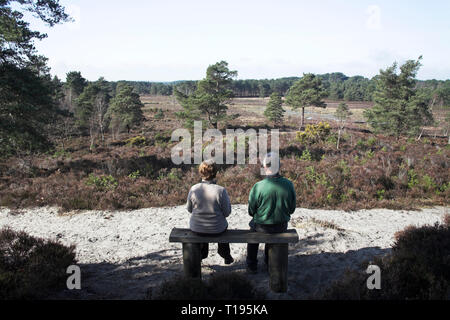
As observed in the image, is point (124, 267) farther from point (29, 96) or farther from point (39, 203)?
point (29, 96)

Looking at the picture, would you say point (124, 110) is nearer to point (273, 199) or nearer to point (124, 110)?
point (124, 110)

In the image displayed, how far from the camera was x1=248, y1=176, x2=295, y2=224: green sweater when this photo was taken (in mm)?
3871

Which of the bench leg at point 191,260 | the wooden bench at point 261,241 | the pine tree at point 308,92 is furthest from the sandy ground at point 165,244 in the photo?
the pine tree at point 308,92

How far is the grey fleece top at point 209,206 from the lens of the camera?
3820 millimetres

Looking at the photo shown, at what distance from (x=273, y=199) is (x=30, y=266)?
3.60 metres

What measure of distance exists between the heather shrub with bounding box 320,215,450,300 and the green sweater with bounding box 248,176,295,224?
1102 millimetres

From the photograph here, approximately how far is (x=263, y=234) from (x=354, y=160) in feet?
34.8

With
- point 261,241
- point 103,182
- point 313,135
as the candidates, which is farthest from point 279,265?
point 313,135

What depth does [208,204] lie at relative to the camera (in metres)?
3.84

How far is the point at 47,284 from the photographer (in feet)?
12.5

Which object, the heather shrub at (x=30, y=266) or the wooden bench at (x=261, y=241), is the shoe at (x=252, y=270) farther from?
the heather shrub at (x=30, y=266)

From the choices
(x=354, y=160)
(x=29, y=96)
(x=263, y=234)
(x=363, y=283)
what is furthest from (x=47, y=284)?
(x=354, y=160)

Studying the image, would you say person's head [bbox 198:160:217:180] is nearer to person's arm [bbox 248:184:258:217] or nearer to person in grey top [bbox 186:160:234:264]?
person in grey top [bbox 186:160:234:264]

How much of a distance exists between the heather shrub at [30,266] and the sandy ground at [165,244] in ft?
0.95
